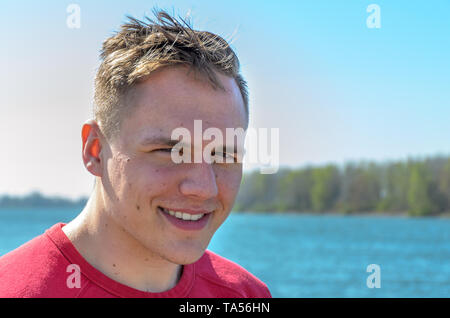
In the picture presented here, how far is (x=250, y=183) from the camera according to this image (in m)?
102

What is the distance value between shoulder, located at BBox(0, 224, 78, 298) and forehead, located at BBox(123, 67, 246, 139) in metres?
0.58

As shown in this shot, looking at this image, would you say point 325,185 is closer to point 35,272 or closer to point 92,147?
point 92,147

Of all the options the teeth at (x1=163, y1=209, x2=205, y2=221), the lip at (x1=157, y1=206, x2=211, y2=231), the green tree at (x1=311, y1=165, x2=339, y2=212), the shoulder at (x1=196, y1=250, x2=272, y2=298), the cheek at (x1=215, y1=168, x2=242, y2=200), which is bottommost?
the green tree at (x1=311, y1=165, x2=339, y2=212)

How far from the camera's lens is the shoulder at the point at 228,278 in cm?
237

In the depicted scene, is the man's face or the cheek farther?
the cheek

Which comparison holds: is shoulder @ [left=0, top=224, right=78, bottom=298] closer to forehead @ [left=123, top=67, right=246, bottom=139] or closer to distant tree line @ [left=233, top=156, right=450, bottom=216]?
forehead @ [left=123, top=67, right=246, bottom=139]

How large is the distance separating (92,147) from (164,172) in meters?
0.38

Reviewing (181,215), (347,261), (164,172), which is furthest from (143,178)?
(347,261)

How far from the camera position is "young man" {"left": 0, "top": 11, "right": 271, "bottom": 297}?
186 centimetres

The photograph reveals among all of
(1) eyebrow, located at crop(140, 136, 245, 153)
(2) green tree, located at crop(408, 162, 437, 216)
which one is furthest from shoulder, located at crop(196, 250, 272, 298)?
(2) green tree, located at crop(408, 162, 437, 216)

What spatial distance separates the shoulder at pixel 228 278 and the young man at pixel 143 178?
0.90 ft

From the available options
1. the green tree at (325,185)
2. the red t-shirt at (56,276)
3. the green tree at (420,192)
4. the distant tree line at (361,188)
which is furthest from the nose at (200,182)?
the green tree at (325,185)

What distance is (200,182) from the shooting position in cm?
186
